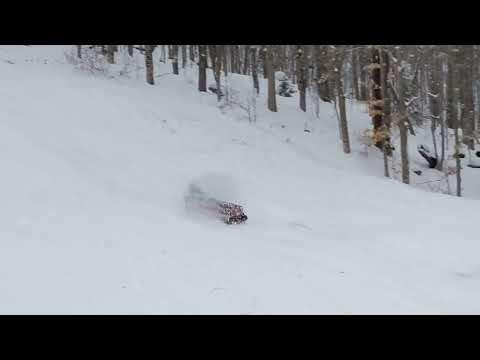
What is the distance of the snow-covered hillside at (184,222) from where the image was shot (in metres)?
5.27

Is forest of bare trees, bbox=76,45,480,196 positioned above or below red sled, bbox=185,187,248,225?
above

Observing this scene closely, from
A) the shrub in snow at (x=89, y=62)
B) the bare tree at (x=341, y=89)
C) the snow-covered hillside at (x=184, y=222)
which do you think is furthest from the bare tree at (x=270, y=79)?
the shrub in snow at (x=89, y=62)

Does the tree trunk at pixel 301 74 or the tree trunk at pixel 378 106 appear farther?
the tree trunk at pixel 301 74

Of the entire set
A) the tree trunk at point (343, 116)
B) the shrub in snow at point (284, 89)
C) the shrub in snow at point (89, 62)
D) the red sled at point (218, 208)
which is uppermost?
the shrub in snow at point (89, 62)

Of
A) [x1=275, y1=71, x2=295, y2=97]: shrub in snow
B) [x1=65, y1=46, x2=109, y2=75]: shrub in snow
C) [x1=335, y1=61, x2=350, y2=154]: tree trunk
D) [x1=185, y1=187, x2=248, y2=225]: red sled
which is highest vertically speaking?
[x1=65, y1=46, x2=109, y2=75]: shrub in snow

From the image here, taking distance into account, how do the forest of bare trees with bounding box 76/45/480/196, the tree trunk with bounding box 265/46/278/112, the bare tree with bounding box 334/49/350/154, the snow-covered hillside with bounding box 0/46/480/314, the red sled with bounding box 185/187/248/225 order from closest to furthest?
the snow-covered hillside with bounding box 0/46/480/314 < the red sled with bounding box 185/187/248/225 < the forest of bare trees with bounding box 76/45/480/196 < the bare tree with bounding box 334/49/350/154 < the tree trunk with bounding box 265/46/278/112

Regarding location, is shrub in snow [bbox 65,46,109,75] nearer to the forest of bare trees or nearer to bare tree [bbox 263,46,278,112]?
the forest of bare trees

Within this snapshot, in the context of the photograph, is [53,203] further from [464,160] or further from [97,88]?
[464,160]

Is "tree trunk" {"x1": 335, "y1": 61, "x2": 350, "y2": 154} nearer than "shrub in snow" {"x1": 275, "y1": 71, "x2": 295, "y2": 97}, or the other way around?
"tree trunk" {"x1": 335, "y1": 61, "x2": 350, "y2": 154}

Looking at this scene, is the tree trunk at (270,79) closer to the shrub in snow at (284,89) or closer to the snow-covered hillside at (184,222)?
the shrub in snow at (284,89)

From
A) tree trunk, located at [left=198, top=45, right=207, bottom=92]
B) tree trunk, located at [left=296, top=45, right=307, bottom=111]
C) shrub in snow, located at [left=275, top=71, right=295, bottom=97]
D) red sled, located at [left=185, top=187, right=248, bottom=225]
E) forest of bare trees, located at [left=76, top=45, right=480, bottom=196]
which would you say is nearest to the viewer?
red sled, located at [left=185, top=187, right=248, bottom=225]

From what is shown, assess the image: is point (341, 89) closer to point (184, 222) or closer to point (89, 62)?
point (89, 62)

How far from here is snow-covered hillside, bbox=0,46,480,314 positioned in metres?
5.27

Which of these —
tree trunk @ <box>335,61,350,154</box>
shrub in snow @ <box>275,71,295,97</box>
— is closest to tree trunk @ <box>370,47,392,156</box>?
tree trunk @ <box>335,61,350,154</box>
